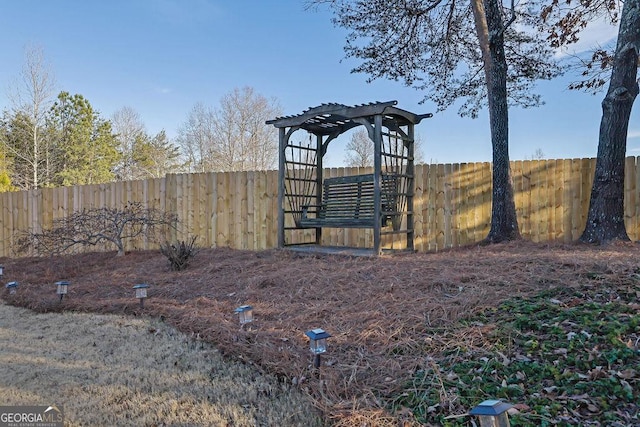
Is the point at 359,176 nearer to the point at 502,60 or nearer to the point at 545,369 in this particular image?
the point at 502,60

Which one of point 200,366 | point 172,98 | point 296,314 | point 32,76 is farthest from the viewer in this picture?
point 172,98

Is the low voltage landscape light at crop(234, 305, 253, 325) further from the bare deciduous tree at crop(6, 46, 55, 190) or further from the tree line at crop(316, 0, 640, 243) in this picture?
the bare deciduous tree at crop(6, 46, 55, 190)

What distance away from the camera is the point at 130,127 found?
18.8 m

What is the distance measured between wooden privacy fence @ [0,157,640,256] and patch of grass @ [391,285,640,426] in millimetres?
3521

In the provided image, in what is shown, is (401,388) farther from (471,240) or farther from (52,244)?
(52,244)

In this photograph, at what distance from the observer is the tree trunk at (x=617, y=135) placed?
4.67 m

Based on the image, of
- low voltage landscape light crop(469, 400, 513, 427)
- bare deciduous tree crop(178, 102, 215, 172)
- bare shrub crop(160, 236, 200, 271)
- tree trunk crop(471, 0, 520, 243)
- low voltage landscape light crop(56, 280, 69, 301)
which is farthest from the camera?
bare deciduous tree crop(178, 102, 215, 172)

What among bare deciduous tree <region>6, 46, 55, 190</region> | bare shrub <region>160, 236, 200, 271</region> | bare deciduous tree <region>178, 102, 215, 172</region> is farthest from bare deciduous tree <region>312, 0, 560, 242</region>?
bare deciduous tree <region>178, 102, 215, 172</region>

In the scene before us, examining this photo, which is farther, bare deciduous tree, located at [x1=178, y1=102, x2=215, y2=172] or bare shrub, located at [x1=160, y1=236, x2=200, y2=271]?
bare deciduous tree, located at [x1=178, y1=102, x2=215, y2=172]

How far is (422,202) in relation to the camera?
6266mm

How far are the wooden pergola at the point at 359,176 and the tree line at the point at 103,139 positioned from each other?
1074 cm

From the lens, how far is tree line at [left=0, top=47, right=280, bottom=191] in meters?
13.1

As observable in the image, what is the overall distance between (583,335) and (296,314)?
182cm

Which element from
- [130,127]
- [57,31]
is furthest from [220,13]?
[130,127]
